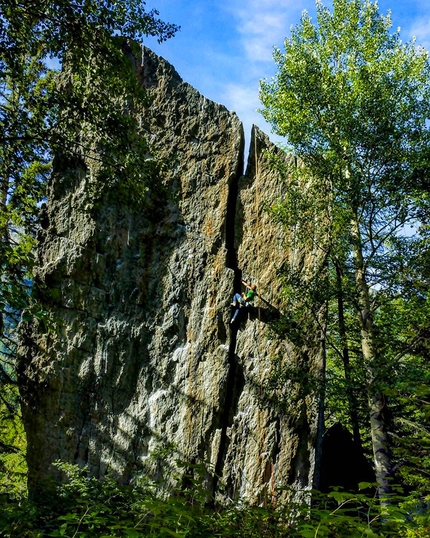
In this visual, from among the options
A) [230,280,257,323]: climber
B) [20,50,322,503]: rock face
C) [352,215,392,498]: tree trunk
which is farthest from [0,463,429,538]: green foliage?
[230,280,257,323]: climber

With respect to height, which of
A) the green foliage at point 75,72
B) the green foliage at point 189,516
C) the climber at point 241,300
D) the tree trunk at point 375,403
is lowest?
the green foliage at point 189,516

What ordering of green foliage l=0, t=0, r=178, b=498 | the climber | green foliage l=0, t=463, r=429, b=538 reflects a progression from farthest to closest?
1. the climber
2. green foliage l=0, t=0, r=178, b=498
3. green foliage l=0, t=463, r=429, b=538

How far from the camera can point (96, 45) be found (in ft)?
17.5

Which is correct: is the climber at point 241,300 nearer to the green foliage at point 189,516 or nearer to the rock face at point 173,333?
the rock face at point 173,333

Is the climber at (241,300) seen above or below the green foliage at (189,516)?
above

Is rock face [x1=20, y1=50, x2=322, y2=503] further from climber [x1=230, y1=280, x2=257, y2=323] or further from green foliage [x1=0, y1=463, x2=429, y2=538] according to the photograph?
green foliage [x1=0, y1=463, x2=429, y2=538]

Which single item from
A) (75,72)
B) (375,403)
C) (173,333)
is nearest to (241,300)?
(173,333)

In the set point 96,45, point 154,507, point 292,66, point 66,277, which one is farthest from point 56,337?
point 292,66

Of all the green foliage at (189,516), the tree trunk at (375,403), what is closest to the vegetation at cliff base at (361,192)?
the tree trunk at (375,403)

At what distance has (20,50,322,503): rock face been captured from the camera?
880cm

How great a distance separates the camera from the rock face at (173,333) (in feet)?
28.9

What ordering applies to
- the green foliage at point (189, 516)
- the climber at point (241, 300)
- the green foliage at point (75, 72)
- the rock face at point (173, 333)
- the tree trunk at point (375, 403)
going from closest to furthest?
the green foliage at point (189, 516) < the green foliage at point (75, 72) < the tree trunk at point (375, 403) < the rock face at point (173, 333) < the climber at point (241, 300)

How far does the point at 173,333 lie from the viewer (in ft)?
31.4

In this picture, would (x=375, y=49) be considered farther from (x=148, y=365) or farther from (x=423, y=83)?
(x=148, y=365)
